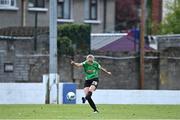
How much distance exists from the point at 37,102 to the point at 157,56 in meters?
11.6

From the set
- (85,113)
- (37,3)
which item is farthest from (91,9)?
(85,113)

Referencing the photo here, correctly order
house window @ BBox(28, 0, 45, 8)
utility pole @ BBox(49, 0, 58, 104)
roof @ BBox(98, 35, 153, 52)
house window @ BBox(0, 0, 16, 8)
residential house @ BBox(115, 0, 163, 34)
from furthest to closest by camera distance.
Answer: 1. residential house @ BBox(115, 0, 163, 34)
2. house window @ BBox(28, 0, 45, 8)
3. house window @ BBox(0, 0, 16, 8)
4. roof @ BBox(98, 35, 153, 52)
5. utility pole @ BBox(49, 0, 58, 104)

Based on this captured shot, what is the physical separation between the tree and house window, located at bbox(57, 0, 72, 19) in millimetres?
6326

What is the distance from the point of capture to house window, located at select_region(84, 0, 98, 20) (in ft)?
190

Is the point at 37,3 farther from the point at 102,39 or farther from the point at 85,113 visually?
the point at 85,113

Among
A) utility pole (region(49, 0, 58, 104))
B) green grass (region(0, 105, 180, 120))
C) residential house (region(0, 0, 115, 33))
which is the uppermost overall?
residential house (region(0, 0, 115, 33))

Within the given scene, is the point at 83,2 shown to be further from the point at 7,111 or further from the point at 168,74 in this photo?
the point at 7,111

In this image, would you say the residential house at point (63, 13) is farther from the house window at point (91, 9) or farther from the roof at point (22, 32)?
the roof at point (22, 32)

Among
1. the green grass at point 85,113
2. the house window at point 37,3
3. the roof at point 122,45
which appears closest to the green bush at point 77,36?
the roof at point 122,45

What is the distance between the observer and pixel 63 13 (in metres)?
55.9

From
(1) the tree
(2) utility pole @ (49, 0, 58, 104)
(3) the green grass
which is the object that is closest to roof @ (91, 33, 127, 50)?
(1) the tree

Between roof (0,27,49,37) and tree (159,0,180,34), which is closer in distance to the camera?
roof (0,27,49,37)

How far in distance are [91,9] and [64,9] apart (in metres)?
2.84

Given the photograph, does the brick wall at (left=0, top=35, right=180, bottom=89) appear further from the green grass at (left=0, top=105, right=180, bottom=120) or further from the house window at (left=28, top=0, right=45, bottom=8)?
the green grass at (left=0, top=105, right=180, bottom=120)
